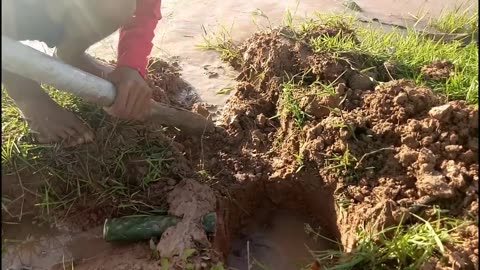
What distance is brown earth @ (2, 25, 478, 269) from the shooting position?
2029mm

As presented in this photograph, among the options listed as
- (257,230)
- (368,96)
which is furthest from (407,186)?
(257,230)

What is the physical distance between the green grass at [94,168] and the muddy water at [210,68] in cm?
13

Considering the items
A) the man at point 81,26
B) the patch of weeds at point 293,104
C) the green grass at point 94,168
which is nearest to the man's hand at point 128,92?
the man at point 81,26

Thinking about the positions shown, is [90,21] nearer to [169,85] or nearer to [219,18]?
[169,85]

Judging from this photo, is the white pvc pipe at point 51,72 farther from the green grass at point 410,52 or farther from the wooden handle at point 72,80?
the green grass at point 410,52

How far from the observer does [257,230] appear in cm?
247

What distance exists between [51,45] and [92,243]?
2.95ft

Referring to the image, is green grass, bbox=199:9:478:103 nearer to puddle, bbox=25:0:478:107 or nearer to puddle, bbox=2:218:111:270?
puddle, bbox=25:0:478:107

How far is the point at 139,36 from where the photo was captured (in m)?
2.23

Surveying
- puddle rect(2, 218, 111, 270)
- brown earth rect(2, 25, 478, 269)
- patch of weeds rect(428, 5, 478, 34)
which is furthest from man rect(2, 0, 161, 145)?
patch of weeds rect(428, 5, 478, 34)

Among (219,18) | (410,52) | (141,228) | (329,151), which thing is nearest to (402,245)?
(329,151)

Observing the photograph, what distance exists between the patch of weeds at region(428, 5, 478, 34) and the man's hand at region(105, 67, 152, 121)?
5.85 ft

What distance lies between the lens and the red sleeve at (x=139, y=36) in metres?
2.21

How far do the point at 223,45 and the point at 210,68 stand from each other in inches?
6.9
